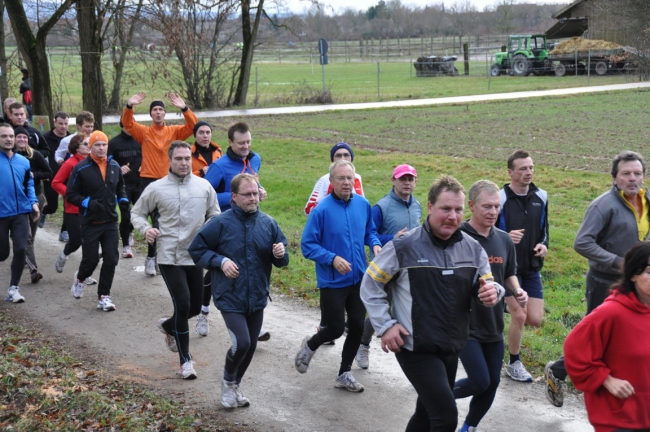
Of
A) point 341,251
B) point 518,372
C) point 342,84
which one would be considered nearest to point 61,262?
point 341,251

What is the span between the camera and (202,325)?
8.35m

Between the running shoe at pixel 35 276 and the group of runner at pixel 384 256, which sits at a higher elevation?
the group of runner at pixel 384 256

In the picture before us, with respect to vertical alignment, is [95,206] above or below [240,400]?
above

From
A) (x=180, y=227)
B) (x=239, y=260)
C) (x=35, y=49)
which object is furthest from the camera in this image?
(x=35, y=49)

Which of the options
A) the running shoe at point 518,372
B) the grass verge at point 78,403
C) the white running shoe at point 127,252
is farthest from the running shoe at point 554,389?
the white running shoe at point 127,252

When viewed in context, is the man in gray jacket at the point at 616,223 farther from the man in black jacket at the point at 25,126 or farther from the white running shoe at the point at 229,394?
the man in black jacket at the point at 25,126

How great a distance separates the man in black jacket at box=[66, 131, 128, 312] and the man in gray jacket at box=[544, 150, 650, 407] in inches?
207

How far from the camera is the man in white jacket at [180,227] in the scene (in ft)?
23.2

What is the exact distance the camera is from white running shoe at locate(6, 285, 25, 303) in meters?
9.70

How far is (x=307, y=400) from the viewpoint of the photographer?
6.59 meters

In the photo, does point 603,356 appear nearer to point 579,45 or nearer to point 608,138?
point 608,138

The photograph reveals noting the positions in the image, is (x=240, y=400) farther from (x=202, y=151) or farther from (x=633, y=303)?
(x=202, y=151)

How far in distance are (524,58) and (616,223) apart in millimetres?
48620

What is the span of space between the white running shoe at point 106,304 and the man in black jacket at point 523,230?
462 cm
